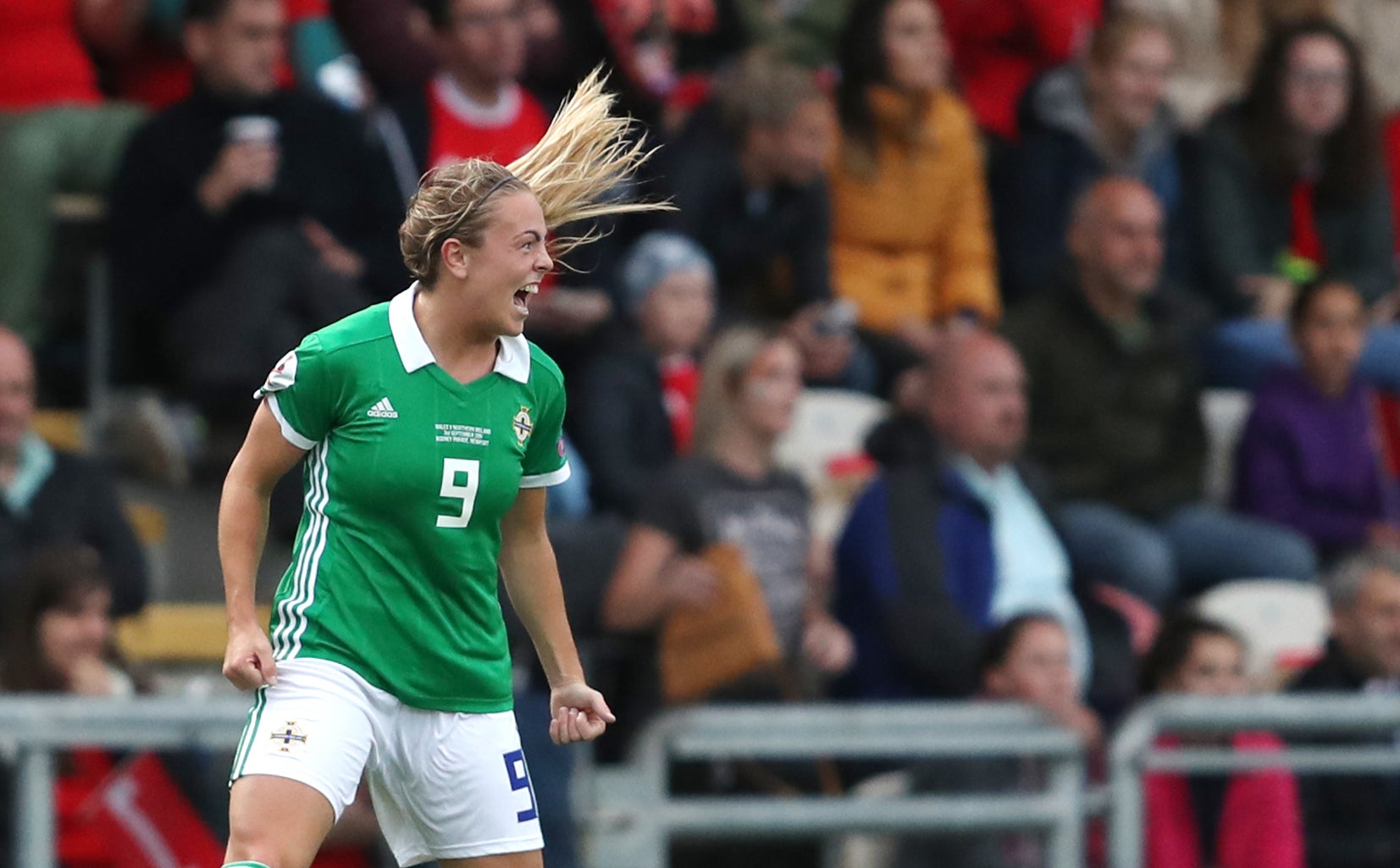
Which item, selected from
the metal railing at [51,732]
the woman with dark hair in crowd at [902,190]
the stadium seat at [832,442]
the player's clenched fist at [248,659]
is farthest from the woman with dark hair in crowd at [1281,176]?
the player's clenched fist at [248,659]

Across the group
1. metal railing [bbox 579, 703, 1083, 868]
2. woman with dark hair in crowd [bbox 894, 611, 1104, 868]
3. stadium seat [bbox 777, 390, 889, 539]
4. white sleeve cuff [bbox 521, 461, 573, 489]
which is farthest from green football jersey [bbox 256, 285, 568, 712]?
stadium seat [bbox 777, 390, 889, 539]

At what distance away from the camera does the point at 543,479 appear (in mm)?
4594

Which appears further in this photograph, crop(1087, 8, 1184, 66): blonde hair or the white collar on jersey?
crop(1087, 8, 1184, 66): blonde hair

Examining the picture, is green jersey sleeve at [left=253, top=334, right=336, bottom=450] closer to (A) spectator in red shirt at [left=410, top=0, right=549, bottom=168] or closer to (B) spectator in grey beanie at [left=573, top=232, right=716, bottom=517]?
(B) spectator in grey beanie at [left=573, top=232, right=716, bottom=517]

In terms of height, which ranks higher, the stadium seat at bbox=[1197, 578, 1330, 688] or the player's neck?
the player's neck

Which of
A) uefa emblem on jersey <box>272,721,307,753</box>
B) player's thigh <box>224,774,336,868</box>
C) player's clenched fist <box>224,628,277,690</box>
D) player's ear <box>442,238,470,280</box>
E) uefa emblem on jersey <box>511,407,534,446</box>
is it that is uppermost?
player's ear <box>442,238,470,280</box>

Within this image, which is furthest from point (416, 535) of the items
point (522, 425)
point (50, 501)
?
point (50, 501)

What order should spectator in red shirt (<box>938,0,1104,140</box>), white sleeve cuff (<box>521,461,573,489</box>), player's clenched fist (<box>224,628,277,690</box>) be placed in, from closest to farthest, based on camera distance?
player's clenched fist (<box>224,628,277,690</box>), white sleeve cuff (<box>521,461,573,489</box>), spectator in red shirt (<box>938,0,1104,140</box>)

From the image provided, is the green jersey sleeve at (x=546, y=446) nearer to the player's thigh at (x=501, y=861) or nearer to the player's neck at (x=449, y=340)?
the player's neck at (x=449, y=340)

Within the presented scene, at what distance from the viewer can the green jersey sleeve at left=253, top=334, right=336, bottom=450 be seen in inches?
170

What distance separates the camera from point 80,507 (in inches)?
288

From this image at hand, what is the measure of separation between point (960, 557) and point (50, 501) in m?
2.77

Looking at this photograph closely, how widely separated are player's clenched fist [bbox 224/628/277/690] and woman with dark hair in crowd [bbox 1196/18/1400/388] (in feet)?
20.6

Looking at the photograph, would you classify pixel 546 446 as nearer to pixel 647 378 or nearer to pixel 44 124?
pixel 647 378
